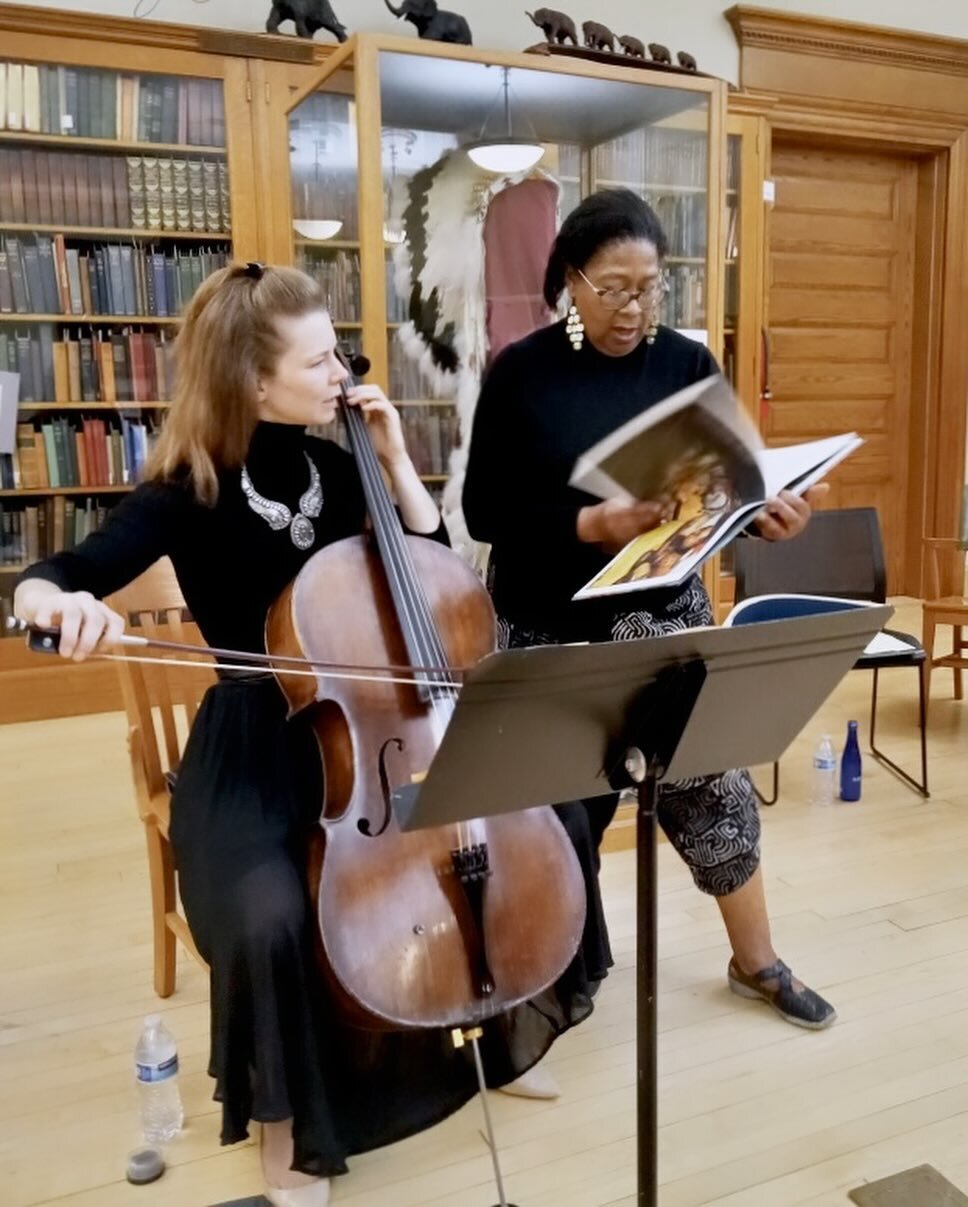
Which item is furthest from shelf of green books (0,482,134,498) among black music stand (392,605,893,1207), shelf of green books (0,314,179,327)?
black music stand (392,605,893,1207)

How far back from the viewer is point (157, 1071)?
1.44 meters

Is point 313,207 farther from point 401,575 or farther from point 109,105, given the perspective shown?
point 401,575

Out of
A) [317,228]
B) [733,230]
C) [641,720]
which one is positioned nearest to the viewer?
[641,720]

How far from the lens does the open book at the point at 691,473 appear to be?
1024 millimetres

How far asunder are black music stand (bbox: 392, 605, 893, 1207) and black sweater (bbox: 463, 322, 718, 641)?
58 centimetres

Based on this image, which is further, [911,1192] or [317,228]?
[317,228]

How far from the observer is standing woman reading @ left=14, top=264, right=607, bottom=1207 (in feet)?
4.06

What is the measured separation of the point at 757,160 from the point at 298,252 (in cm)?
185

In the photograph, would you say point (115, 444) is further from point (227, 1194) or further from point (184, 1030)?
point (227, 1194)

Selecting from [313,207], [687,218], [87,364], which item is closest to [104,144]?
[87,364]

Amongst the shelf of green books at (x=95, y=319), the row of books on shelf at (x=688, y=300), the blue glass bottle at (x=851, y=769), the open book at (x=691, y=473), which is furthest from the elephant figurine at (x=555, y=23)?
the open book at (x=691, y=473)

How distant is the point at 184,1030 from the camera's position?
1731mm

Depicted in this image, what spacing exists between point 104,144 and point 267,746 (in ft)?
8.60

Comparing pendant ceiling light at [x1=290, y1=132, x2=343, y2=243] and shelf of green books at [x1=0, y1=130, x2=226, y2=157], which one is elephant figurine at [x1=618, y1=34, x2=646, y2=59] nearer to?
pendant ceiling light at [x1=290, y1=132, x2=343, y2=243]
